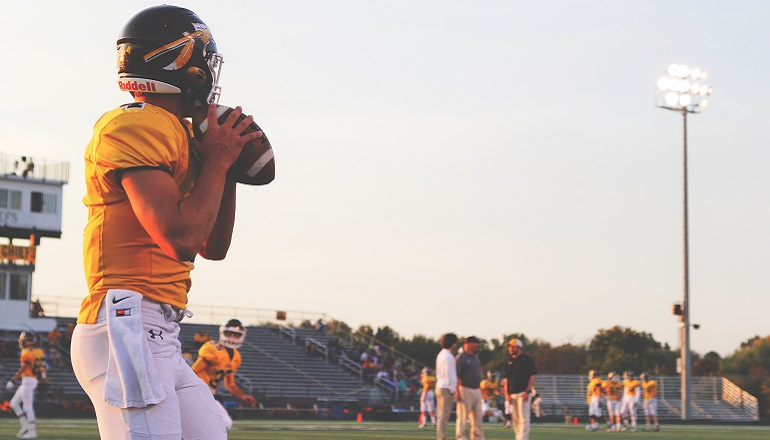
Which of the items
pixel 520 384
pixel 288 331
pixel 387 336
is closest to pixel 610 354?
pixel 387 336

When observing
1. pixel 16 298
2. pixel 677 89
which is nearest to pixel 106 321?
pixel 677 89

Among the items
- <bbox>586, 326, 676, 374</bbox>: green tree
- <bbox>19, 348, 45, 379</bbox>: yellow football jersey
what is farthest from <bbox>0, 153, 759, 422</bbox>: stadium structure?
<bbox>586, 326, 676, 374</bbox>: green tree

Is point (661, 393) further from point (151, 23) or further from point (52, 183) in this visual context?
point (151, 23)

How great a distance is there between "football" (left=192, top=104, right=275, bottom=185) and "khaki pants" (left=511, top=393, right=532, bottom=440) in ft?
47.3

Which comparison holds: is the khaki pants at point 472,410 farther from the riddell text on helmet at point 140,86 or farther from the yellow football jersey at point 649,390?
the yellow football jersey at point 649,390

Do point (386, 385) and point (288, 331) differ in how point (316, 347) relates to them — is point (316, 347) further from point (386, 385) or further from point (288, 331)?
point (386, 385)

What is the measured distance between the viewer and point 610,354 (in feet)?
228

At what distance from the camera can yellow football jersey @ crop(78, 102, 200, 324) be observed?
3572 mm

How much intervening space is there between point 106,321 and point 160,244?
0.99 feet

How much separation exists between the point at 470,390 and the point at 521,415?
3.13 ft

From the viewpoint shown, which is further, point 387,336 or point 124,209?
point 387,336

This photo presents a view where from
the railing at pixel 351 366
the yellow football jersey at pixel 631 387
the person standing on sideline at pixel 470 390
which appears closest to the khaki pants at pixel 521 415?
the person standing on sideline at pixel 470 390

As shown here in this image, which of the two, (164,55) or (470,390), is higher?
(164,55)

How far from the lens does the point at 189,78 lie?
394cm
